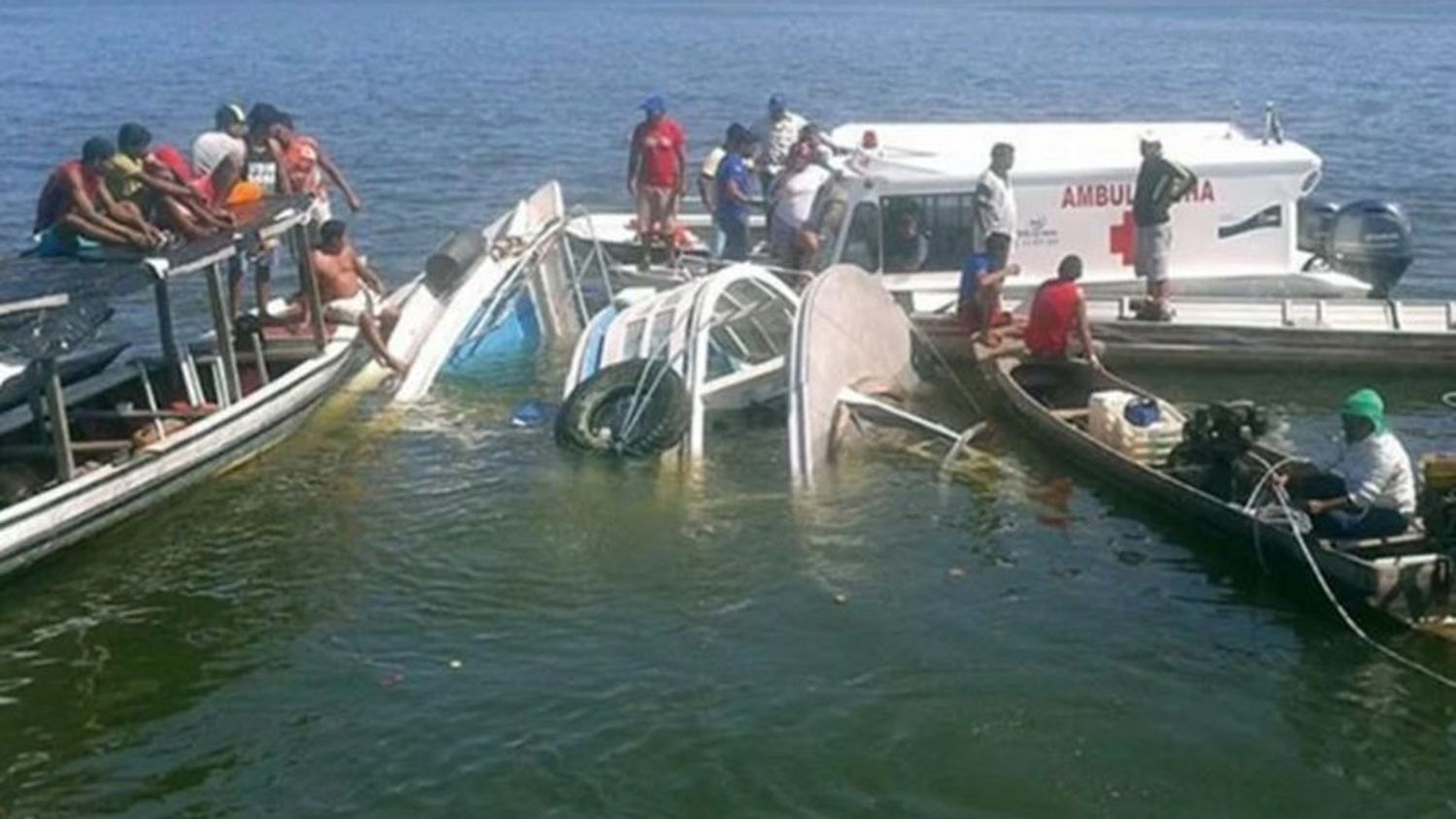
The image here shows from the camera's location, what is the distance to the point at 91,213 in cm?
1567

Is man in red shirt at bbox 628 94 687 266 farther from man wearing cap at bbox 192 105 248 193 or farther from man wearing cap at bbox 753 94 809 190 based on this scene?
man wearing cap at bbox 192 105 248 193

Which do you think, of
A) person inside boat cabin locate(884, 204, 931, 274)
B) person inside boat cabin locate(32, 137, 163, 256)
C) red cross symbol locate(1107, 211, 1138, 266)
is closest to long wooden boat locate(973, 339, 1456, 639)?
person inside boat cabin locate(884, 204, 931, 274)

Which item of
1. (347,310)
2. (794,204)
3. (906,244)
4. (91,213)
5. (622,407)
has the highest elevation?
(91,213)

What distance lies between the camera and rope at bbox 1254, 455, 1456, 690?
41.4ft

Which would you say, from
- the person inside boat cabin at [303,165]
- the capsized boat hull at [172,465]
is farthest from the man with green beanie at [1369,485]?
the person inside boat cabin at [303,165]

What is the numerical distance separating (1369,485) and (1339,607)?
93cm

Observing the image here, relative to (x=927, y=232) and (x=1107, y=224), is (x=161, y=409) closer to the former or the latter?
(x=927, y=232)

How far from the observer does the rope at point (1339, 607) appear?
12.6m

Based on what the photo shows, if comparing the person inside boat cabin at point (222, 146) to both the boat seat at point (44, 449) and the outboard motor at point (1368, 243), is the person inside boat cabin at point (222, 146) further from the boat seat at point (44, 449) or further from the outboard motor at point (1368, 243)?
the outboard motor at point (1368, 243)

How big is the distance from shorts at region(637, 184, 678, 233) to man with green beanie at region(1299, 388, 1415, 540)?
11.9m

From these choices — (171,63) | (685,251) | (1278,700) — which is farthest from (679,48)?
(1278,700)

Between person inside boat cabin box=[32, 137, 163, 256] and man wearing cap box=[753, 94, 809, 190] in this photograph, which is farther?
man wearing cap box=[753, 94, 809, 190]

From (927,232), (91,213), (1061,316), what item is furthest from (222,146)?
(1061,316)

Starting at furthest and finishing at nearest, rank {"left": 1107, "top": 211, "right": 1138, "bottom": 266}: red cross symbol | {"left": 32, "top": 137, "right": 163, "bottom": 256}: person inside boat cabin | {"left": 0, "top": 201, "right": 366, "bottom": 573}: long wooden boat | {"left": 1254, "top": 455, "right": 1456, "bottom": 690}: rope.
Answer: {"left": 1107, "top": 211, "right": 1138, "bottom": 266}: red cross symbol, {"left": 32, "top": 137, "right": 163, "bottom": 256}: person inside boat cabin, {"left": 0, "top": 201, "right": 366, "bottom": 573}: long wooden boat, {"left": 1254, "top": 455, "right": 1456, "bottom": 690}: rope
